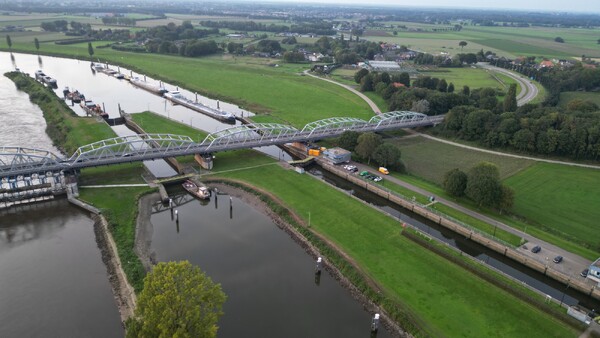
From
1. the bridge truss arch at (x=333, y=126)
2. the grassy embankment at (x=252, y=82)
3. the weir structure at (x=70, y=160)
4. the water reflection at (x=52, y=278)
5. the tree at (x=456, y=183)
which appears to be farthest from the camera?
the grassy embankment at (x=252, y=82)

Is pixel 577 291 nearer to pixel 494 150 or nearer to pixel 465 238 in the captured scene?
pixel 465 238

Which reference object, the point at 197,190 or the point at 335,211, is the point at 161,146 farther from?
the point at 335,211

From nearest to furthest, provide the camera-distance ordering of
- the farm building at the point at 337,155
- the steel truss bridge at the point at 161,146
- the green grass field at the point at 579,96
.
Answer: the steel truss bridge at the point at 161,146 < the farm building at the point at 337,155 < the green grass field at the point at 579,96

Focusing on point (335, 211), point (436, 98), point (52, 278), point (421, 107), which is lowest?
point (52, 278)

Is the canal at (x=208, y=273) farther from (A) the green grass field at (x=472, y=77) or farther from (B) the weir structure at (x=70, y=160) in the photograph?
(A) the green grass field at (x=472, y=77)

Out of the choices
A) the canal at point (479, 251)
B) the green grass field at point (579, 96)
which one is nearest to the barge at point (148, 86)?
the canal at point (479, 251)

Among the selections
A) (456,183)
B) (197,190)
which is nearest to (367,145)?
(456,183)
